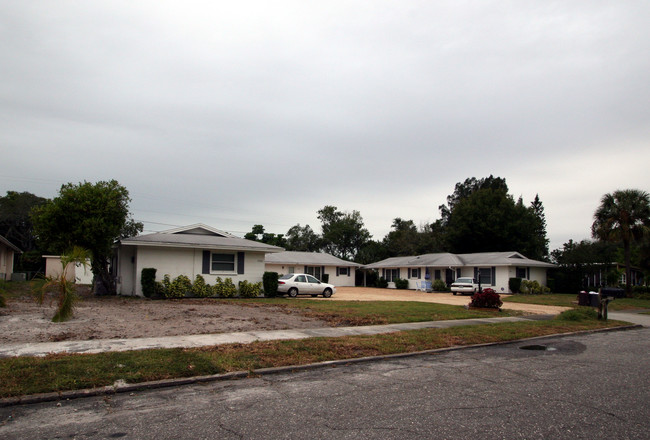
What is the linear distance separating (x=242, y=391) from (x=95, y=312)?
408 inches

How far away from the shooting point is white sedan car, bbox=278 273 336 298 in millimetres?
27234

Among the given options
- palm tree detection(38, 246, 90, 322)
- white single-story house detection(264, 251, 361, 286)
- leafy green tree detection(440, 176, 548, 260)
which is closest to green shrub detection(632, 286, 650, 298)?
leafy green tree detection(440, 176, 548, 260)

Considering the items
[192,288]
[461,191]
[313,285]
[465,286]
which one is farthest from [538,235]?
[192,288]

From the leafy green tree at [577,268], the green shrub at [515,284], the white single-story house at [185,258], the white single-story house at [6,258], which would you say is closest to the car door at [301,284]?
the white single-story house at [185,258]

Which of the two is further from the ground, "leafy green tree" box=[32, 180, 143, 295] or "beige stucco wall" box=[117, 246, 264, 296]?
"leafy green tree" box=[32, 180, 143, 295]

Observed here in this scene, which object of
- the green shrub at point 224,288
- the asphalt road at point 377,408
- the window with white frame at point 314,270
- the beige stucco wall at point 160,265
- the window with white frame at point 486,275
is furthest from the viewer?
the window with white frame at point 314,270

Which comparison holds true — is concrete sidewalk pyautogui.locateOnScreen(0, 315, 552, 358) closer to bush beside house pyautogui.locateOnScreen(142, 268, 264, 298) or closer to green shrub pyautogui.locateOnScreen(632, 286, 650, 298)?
bush beside house pyautogui.locateOnScreen(142, 268, 264, 298)

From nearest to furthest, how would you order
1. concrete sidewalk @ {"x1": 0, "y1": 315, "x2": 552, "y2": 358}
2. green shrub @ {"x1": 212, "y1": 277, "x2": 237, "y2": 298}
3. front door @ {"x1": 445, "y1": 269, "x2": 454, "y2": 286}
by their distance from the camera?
concrete sidewalk @ {"x1": 0, "y1": 315, "x2": 552, "y2": 358}, green shrub @ {"x1": 212, "y1": 277, "x2": 237, "y2": 298}, front door @ {"x1": 445, "y1": 269, "x2": 454, "y2": 286}

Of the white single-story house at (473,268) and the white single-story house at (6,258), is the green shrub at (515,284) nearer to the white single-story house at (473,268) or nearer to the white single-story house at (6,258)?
the white single-story house at (473,268)

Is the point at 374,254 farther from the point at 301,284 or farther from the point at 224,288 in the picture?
the point at 224,288

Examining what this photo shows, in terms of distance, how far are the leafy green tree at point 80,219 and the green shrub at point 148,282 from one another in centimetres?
213


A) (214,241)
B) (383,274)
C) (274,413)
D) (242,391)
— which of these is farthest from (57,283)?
(383,274)

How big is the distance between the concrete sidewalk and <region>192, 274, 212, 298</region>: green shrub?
1272cm

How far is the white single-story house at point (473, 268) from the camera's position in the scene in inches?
1487
